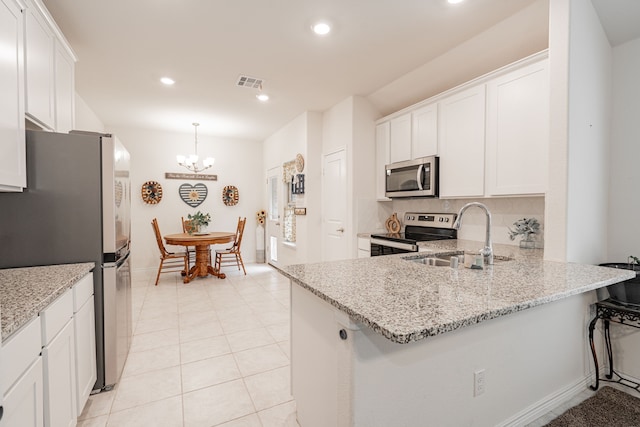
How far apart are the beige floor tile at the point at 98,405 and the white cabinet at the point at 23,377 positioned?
71cm

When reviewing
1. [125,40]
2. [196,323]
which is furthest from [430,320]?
[125,40]

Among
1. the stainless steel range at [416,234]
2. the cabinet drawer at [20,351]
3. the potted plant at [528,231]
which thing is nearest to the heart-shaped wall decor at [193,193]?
the stainless steel range at [416,234]

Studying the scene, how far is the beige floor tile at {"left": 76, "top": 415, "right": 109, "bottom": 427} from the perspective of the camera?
1760mm

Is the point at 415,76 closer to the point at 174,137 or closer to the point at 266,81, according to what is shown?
the point at 266,81

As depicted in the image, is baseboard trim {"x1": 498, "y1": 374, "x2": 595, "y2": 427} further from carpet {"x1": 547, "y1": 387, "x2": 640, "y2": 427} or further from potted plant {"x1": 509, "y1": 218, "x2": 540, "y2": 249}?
potted plant {"x1": 509, "y1": 218, "x2": 540, "y2": 249}

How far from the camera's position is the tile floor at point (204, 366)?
184 cm

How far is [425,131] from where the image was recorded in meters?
3.21

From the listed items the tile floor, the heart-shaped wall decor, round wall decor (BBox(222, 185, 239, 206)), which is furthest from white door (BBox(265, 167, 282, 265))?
the tile floor

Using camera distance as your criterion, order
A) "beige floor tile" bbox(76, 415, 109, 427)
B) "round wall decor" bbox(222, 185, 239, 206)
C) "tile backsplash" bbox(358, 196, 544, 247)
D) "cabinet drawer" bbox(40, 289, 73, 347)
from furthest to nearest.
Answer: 1. "round wall decor" bbox(222, 185, 239, 206)
2. "tile backsplash" bbox(358, 196, 544, 247)
3. "beige floor tile" bbox(76, 415, 109, 427)
4. "cabinet drawer" bbox(40, 289, 73, 347)

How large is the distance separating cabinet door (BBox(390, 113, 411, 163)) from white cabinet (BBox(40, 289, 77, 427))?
10.4 ft

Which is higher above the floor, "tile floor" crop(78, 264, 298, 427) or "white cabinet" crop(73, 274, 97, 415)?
"white cabinet" crop(73, 274, 97, 415)

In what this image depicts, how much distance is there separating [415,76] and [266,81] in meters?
1.65

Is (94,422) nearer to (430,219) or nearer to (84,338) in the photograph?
(84,338)

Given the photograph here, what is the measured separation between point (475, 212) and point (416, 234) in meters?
0.70
